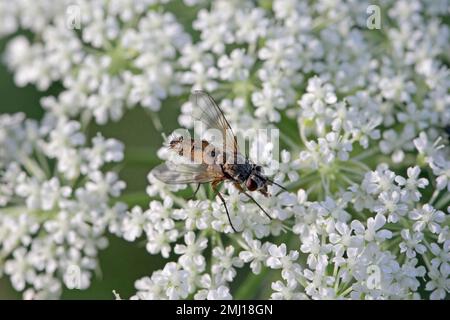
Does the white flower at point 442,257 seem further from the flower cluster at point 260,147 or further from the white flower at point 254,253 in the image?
the white flower at point 254,253

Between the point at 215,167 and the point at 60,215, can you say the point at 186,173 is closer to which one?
the point at 215,167

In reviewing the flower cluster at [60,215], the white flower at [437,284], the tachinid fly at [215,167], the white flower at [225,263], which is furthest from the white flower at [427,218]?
the flower cluster at [60,215]

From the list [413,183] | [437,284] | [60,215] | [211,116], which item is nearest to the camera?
[437,284]

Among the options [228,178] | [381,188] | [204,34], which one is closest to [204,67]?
[204,34]

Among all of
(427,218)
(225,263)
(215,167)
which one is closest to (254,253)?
(225,263)

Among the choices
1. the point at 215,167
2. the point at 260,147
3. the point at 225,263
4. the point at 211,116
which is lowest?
the point at 225,263
